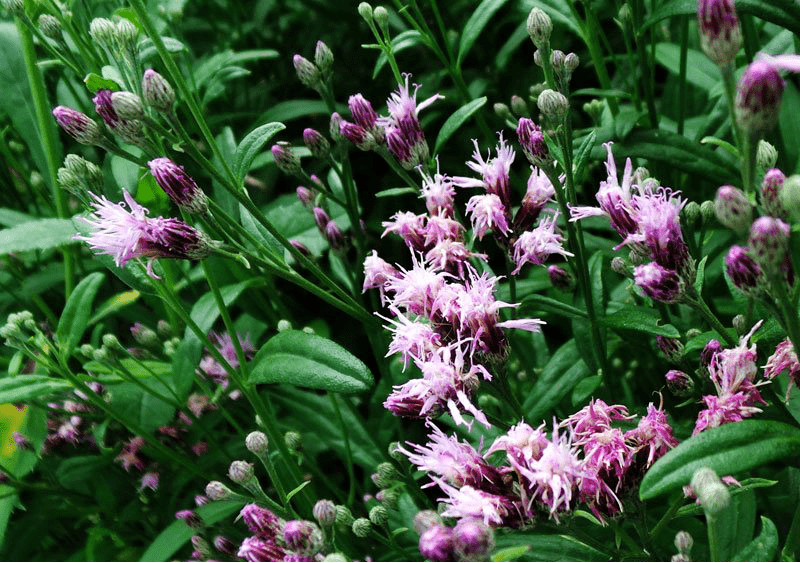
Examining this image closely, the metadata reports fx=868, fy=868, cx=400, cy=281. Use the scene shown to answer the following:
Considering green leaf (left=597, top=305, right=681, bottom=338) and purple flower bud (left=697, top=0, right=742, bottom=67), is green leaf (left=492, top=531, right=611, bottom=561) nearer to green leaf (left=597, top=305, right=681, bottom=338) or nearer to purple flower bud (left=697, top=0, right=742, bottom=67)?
green leaf (left=597, top=305, right=681, bottom=338)

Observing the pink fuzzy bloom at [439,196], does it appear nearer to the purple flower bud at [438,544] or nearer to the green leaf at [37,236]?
the purple flower bud at [438,544]

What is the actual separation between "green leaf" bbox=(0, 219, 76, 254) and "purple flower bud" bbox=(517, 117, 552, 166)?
3.25 feet

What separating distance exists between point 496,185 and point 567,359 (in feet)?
1.33

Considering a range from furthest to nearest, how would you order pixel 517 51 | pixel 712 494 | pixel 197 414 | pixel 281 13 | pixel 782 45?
pixel 281 13 < pixel 517 51 < pixel 197 414 < pixel 782 45 < pixel 712 494

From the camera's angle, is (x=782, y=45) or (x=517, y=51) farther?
(x=517, y=51)

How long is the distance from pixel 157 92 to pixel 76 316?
70cm

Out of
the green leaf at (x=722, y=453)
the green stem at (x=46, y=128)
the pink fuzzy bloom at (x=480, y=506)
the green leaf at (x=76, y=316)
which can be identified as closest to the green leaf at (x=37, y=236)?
the green leaf at (x=76, y=316)

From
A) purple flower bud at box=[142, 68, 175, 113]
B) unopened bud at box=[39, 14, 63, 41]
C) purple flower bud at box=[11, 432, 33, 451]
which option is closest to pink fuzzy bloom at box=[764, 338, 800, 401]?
purple flower bud at box=[142, 68, 175, 113]

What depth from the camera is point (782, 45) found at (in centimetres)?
198

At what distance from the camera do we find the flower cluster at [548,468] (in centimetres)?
115

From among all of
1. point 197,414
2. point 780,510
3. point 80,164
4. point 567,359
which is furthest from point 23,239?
point 780,510

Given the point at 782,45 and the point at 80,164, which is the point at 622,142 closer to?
the point at 782,45

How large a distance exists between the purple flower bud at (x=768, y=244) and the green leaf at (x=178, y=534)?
124 centimetres

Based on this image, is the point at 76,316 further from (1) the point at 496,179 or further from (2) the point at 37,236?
(1) the point at 496,179
